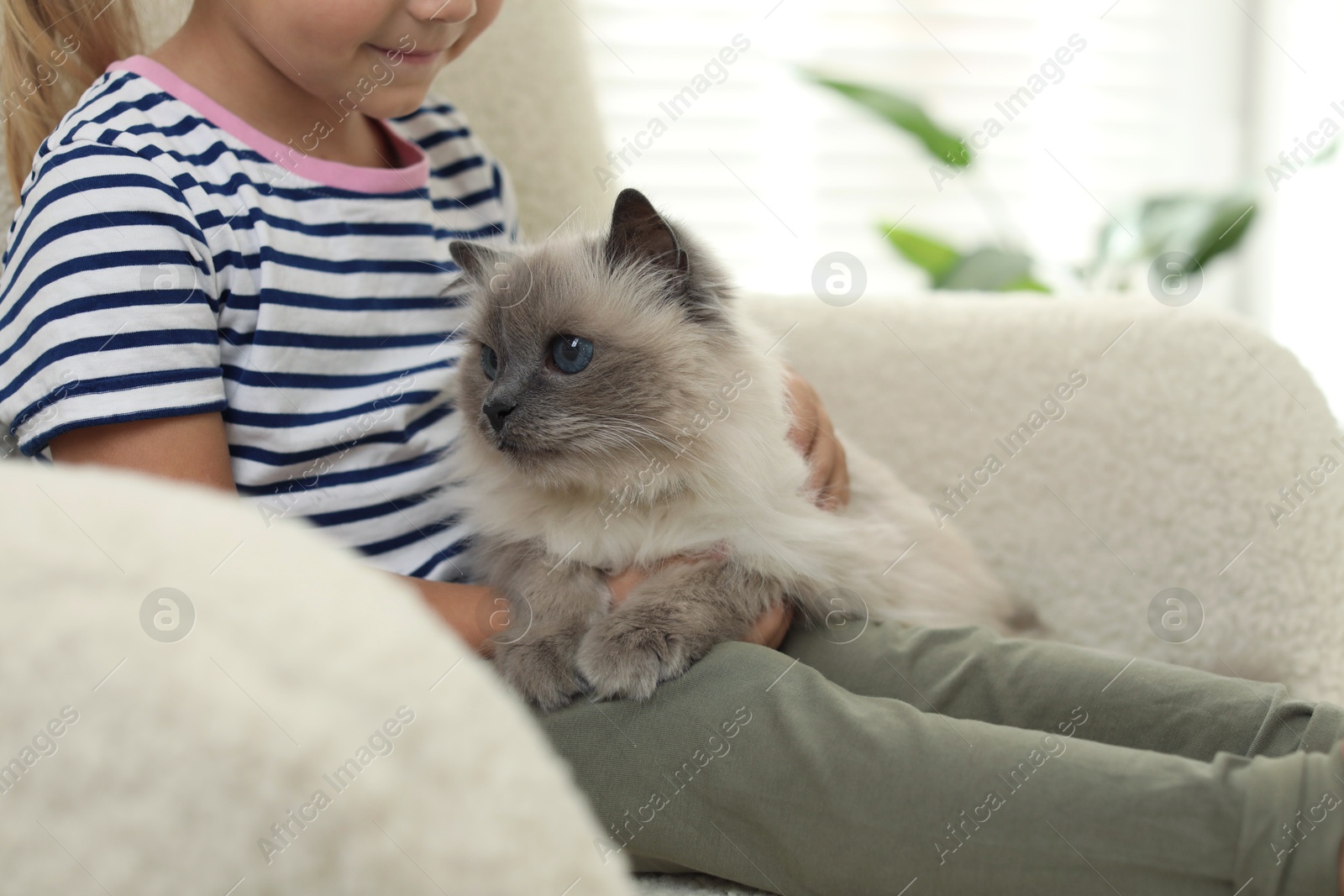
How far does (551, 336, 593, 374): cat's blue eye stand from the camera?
3.66ft

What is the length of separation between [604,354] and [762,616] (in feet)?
1.20

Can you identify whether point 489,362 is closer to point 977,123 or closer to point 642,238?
point 642,238

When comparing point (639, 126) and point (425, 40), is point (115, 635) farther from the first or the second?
point (639, 126)

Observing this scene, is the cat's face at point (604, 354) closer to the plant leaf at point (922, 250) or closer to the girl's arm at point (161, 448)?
the girl's arm at point (161, 448)

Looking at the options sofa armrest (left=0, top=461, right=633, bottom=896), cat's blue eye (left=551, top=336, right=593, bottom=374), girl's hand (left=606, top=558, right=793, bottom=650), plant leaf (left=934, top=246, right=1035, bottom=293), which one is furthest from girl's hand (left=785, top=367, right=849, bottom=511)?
plant leaf (left=934, top=246, right=1035, bottom=293)

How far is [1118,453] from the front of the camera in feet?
5.14

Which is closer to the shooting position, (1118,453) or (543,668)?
(543,668)

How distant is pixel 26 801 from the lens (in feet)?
1.46

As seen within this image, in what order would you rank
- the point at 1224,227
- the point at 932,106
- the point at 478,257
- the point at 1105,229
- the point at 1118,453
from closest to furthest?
the point at 478,257, the point at 1118,453, the point at 1224,227, the point at 1105,229, the point at 932,106

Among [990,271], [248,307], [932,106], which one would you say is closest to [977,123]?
[932,106]

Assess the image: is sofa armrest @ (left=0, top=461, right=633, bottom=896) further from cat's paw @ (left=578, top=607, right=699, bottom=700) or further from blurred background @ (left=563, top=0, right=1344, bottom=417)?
blurred background @ (left=563, top=0, right=1344, bottom=417)

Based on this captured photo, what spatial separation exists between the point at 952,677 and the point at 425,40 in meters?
1.00

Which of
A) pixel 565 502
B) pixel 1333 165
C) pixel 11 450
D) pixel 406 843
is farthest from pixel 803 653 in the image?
pixel 1333 165

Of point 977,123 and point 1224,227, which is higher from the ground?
point 1224,227
